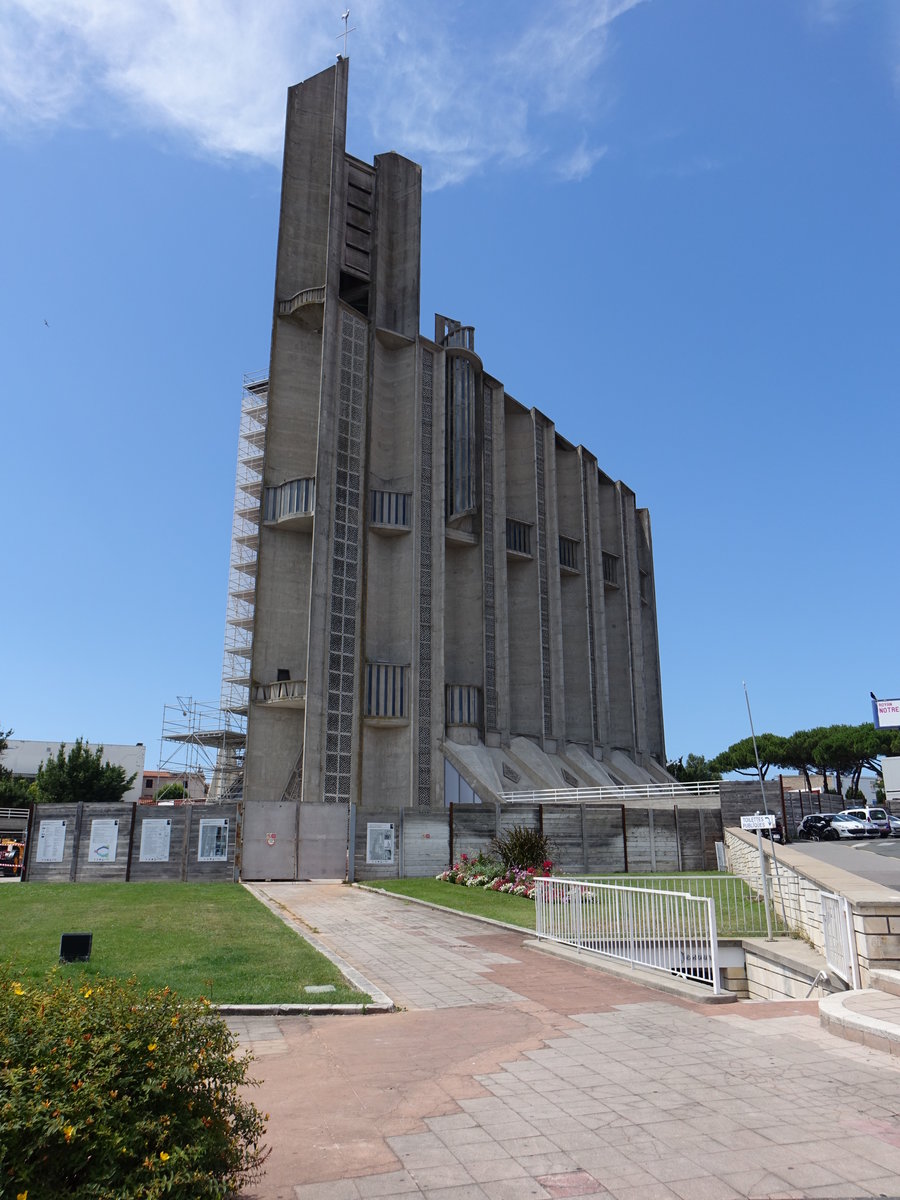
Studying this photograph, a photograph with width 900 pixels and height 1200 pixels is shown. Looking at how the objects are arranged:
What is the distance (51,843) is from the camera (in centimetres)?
2469

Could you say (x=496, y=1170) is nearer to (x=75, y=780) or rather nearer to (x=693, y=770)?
(x=75, y=780)

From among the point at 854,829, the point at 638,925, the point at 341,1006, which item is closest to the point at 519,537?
the point at 854,829

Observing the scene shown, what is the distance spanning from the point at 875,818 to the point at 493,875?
25859 millimetres

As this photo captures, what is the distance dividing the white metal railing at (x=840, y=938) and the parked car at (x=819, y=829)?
28.3 m

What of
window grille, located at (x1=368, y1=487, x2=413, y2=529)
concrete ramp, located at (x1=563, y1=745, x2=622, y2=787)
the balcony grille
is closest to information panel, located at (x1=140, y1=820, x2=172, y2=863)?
the balcony grille

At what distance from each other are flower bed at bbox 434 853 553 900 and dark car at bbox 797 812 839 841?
18198mm

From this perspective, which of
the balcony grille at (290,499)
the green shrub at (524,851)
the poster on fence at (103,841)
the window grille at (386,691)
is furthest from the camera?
the balcony grille at (290,499)

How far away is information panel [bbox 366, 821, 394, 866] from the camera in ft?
86.1

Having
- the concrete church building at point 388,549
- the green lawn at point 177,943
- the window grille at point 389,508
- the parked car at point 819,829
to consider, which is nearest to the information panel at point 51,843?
the green lawn at point 177,943

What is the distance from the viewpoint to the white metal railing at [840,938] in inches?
390

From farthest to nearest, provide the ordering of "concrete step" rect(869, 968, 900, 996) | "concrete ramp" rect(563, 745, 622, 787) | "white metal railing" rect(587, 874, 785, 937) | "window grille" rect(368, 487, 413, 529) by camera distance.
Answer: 1. "concrete ramp" rect(563, 745, 622, 787)
2. "window grille" rect(368, 487, 413, 529)
3. "white metal railing" rect(587, 874, 785, 937)
4. "concrete step" rect(869, 968, 900, 996)

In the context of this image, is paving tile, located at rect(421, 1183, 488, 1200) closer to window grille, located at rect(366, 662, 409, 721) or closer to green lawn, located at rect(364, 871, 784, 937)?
green lawn, located at rect(364, 871, 784, 937)

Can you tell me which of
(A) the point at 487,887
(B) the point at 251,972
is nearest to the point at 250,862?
(A) the point at 487,887

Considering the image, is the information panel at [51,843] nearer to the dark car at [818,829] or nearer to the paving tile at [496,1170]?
the paving tile at [496,1170]
